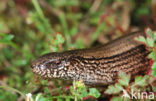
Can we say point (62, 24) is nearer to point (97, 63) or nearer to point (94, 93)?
point (97, 63)

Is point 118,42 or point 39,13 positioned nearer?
point 118,42

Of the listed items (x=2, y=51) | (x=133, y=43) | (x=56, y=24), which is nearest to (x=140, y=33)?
(x=133, y=43)

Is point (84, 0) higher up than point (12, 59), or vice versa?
point (84, 0)

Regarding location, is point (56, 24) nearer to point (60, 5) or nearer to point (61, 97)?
point (60, 5)

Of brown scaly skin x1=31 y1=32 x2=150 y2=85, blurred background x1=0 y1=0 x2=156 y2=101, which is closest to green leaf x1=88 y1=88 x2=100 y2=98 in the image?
brown scaly skin x1=31 y1=32 x2=150 y2=85

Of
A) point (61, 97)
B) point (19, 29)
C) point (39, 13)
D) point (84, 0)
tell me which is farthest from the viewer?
point (84, 0)

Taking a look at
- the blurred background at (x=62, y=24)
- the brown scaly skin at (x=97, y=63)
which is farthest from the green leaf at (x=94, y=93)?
the blurred background at (x=62, y=24)
